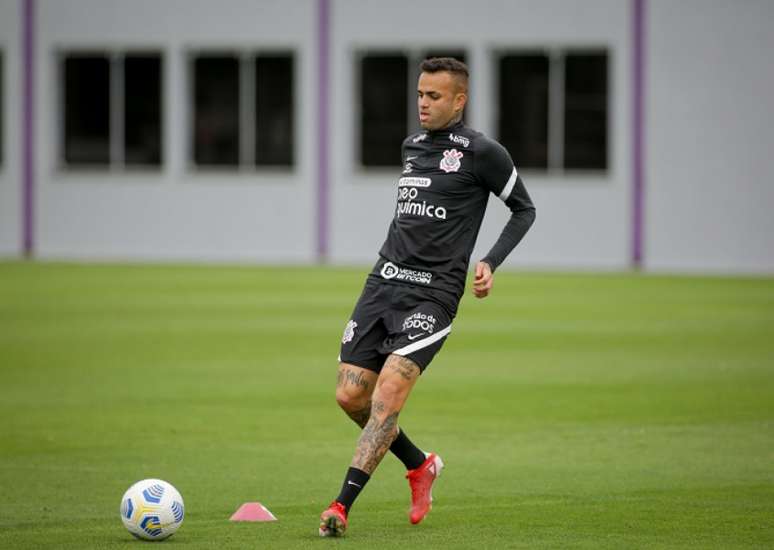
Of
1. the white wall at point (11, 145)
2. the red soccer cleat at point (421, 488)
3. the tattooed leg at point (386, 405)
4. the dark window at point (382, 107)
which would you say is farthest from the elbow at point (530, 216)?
the white wall at point (11, 145)

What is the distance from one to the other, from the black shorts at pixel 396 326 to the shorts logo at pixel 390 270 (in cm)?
5

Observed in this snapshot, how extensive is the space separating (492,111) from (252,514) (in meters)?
27.4

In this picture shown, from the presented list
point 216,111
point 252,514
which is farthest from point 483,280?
point 216,111

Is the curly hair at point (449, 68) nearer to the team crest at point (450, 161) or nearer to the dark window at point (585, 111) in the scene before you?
the team crest at point (450, 161)

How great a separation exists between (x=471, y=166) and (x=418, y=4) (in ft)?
90.9

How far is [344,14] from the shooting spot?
35781 millimetres

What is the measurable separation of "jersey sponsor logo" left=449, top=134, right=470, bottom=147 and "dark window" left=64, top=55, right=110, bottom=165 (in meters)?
30.1

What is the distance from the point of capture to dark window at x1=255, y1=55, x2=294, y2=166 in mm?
36562

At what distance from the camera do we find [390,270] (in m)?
8.02

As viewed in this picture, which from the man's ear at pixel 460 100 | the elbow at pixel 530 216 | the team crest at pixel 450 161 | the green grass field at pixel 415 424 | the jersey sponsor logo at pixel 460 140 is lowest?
the green grass field at pixel 415 424

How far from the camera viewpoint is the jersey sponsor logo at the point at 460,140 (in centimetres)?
804

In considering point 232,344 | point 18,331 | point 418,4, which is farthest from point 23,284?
point 418,4

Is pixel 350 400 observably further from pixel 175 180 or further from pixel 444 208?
pixel 175 180

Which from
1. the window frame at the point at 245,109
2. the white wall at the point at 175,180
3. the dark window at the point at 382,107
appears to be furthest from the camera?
the window frame at the point at 245,109
